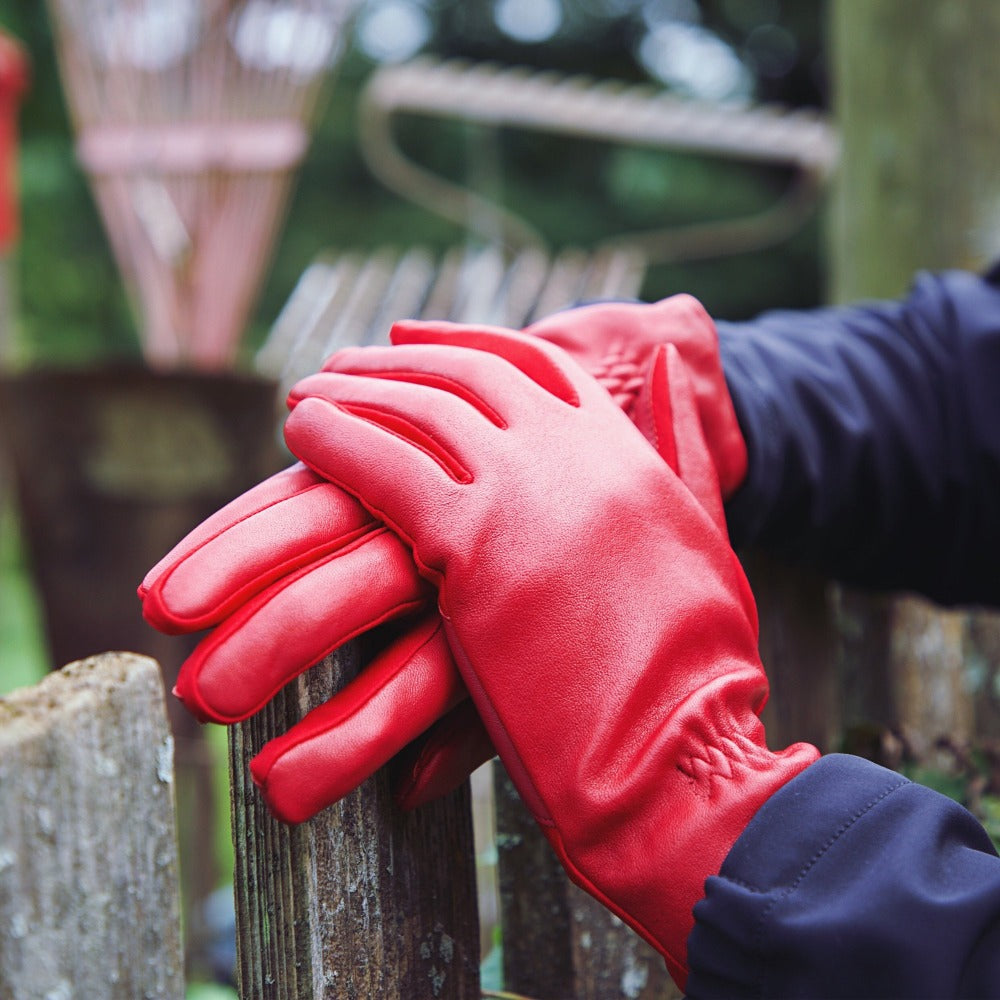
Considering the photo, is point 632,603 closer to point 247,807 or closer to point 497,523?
point 497,523

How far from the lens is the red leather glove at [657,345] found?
90 centimetres

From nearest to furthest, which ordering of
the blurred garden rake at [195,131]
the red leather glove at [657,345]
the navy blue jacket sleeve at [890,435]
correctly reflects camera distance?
the red leather glove at [657,345], the navy blue jacket sleeve at [890,435], the blurred garden rake at [195,131]

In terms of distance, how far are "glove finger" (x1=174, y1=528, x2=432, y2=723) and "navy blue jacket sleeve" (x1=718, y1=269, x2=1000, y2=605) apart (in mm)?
455

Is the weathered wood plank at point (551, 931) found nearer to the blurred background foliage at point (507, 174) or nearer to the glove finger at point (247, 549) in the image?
the glove finger at point (247, 549)

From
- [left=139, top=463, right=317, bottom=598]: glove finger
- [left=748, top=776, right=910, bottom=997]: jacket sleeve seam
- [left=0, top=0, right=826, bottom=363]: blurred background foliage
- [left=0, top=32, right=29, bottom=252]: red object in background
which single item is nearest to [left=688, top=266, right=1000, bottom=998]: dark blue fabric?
[left=748, top=776, right=910, bottom=997]: jacket sleeve seam

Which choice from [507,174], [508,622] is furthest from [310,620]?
[507,174]

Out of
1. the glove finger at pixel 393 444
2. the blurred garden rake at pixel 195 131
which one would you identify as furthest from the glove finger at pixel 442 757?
the blurred garden rake at pixel 195 131

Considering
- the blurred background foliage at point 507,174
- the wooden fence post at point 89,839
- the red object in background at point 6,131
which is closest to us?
the wooden fence post at point 89,839

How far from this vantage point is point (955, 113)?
67.4 inches

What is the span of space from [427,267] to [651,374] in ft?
7.72

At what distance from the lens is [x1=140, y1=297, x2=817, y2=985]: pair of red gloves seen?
615mm

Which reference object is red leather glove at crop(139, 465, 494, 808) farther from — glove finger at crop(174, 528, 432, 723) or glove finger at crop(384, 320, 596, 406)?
glove finger at crop(384, 320, 596, 406)

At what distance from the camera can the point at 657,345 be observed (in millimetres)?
893

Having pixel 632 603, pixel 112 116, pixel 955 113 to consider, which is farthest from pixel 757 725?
pixel 112 116
